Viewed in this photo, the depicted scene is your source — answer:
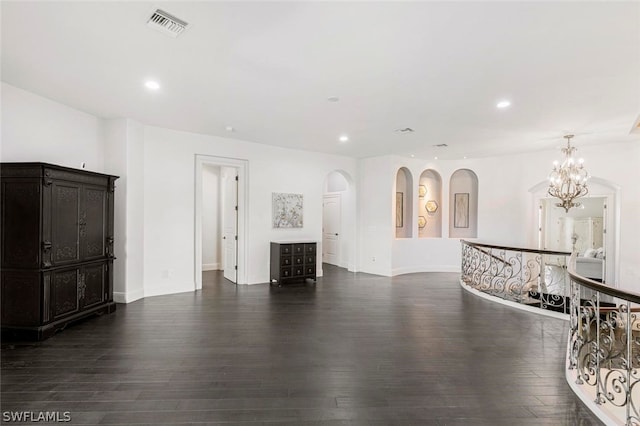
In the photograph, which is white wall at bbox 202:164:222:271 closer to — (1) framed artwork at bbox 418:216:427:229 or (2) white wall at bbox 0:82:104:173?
(2) white wall at bbox 0:82:104:173

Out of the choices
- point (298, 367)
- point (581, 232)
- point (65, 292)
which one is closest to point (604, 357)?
point (298, 367)

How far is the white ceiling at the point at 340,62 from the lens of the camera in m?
2.55

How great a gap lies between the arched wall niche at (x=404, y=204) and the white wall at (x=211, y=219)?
16.6 feet

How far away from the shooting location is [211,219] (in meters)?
9.12

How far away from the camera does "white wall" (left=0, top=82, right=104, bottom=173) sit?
162 inches

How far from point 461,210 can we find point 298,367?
Result: 7.77 meters

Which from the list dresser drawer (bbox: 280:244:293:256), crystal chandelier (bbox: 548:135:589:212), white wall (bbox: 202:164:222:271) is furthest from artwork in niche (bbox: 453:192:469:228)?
white wall (bbox: 202:164:222:271)

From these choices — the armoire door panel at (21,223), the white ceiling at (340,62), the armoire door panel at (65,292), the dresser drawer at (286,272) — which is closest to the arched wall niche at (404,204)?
the dresser drawer at (286,272)

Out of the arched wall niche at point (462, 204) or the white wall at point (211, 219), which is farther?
the arched wall niche at point (462, 204)

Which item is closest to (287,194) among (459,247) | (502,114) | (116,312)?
A: (116,312)

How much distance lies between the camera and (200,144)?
6.49 m

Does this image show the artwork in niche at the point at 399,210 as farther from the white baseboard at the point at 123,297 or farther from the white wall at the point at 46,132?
the white wall at the point at 46,132

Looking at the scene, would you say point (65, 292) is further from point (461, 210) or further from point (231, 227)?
point (461, 210)

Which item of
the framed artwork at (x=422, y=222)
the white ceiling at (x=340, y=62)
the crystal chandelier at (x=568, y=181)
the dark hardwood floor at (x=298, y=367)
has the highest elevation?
the white ceiling at (x=340, y=62)
